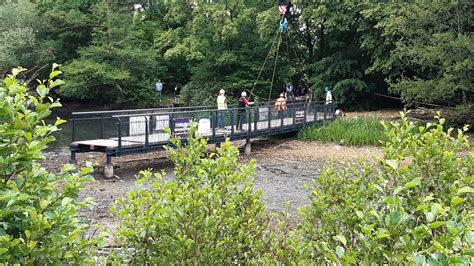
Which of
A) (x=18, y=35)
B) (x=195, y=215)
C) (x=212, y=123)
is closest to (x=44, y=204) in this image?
(x=195, y=215)

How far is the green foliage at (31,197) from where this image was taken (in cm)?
193

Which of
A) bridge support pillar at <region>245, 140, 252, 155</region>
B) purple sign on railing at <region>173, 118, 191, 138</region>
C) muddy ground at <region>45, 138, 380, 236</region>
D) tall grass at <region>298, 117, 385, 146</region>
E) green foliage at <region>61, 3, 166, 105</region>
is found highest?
green foliage at <region>61, 3, 166, 105</region>

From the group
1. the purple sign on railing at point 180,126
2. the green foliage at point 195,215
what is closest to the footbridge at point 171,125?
the purple sign on railing at point 180,126

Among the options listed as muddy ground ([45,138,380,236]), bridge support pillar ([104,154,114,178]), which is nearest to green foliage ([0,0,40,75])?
muddy ground ([45,138,380,236])

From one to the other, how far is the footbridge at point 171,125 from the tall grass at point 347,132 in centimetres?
62

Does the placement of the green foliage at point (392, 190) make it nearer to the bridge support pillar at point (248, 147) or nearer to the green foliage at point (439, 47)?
the bridge support pillar at point (248, 147)

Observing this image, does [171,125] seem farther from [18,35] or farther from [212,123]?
[18,35]

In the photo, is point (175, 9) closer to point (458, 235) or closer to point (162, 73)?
point (162, 73)

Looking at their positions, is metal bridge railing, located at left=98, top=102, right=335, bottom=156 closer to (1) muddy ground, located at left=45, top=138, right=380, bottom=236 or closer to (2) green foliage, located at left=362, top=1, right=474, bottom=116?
(1) muddy ground, located at left=45, top=138, right=380, bottom=236

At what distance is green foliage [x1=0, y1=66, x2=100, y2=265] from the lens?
1.93m

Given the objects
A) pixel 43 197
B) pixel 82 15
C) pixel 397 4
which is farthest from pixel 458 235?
pixel 82 15

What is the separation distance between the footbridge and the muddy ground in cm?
63

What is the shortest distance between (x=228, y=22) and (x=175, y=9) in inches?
222

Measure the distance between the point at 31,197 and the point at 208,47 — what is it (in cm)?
3328
